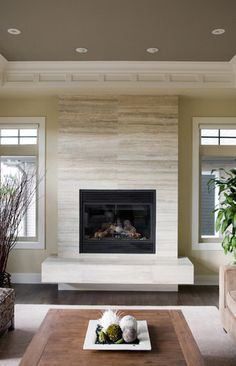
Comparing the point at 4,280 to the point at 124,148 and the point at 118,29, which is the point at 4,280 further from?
the point at 118,29

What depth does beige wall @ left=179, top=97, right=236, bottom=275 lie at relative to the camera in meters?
5.18

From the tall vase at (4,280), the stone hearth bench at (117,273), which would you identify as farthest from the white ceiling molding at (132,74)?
the tall vase at (4,280)

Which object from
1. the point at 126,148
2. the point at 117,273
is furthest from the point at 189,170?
the point at 117,273

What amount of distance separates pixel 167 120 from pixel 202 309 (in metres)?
2.44

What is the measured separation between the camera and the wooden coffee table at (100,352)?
203cm

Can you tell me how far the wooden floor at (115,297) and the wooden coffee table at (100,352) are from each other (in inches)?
67.5

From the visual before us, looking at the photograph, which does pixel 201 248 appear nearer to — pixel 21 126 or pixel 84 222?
pixel 84 222

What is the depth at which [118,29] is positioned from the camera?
11.9 ft

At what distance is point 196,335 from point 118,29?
3.04 metres

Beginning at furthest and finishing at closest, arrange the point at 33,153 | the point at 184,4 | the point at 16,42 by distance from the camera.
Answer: the point at 33,153 → the point at 16,42 → the point at 184,4

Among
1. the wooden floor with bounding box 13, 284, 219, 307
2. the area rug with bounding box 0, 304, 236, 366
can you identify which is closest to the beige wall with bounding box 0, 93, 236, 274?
the wooden floor with bounding box 13, 284, 219, 307

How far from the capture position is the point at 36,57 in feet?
14.6

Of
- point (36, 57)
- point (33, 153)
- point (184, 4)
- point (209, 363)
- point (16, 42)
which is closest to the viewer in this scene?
point (209, 363)

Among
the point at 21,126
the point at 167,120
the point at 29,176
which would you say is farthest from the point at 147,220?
the point at 21,126
